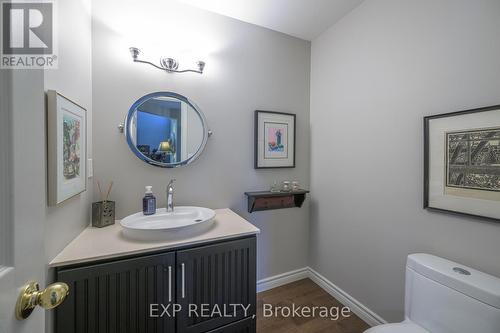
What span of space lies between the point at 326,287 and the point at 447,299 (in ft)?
3.68

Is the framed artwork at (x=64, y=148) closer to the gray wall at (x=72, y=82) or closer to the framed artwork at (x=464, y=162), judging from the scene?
the gray wall at (x=72, y=82)

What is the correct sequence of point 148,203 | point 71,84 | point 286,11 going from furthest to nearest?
point 286,11 < point 148,203 < point 71,84

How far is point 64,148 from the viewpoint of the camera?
98 cm

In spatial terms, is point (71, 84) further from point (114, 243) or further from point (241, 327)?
point (241, 327)

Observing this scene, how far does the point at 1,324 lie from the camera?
0.38 m

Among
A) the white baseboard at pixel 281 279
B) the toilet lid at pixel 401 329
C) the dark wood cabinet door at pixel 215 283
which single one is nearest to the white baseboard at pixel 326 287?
the white baseboard at pixel 281 279

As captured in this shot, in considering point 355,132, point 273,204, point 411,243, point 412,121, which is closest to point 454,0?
point 412,121

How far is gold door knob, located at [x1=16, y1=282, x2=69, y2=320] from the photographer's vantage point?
1.45 feet

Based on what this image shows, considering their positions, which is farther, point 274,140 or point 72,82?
point 274,140

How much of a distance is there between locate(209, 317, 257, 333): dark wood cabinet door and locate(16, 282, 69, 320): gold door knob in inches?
40.7

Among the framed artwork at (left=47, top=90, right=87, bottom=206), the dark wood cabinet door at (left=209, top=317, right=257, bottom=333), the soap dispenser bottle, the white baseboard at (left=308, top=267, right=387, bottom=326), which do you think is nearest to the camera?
the framed artwork at (left=47, top=90, right=87, bottom=206)

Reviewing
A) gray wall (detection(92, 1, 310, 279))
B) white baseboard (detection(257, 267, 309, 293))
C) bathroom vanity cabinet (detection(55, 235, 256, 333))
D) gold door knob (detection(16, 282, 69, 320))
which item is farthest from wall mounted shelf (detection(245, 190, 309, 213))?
gold door knob (detection(16, 282, 69, 320))

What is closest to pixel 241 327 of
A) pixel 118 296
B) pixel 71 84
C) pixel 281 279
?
pixel 118 296

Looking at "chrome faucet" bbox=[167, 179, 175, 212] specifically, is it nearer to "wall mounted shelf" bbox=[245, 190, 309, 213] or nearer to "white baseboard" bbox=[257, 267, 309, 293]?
"wall mounted shelf" bbox=[245, 190, 309, 213]
